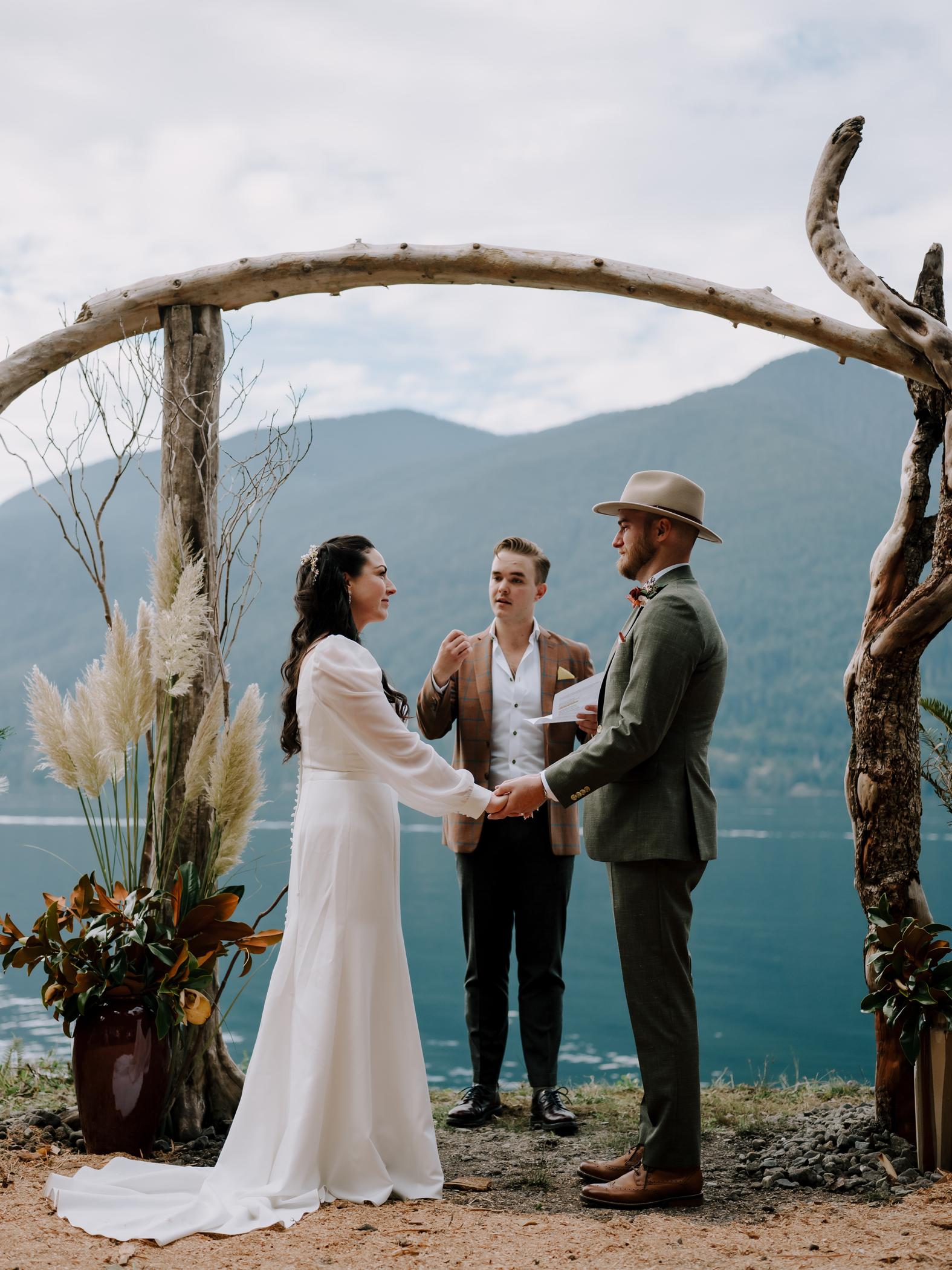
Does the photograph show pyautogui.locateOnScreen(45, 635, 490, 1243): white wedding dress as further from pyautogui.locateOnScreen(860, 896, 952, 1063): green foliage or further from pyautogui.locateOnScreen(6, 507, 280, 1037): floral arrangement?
pyautogui.locateOnScreen(860, 896, 952, 1063): green foliage

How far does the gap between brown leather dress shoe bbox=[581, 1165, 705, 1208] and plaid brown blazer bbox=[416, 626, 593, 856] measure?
3.79 ft

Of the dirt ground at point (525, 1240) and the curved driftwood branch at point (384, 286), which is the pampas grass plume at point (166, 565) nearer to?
the curved driftwood branch at point (384, 286)

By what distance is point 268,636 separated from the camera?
86.9m

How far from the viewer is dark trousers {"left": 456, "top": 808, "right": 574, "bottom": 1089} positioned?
4156 mm

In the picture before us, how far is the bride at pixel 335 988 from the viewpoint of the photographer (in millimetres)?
3174

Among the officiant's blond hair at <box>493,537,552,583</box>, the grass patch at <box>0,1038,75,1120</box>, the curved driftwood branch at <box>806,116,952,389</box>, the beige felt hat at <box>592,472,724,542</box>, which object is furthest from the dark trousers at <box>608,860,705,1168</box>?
the grass patch at <box>0,1038,75,1120</box>

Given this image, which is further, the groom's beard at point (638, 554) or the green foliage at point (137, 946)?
the green foliage at point (137, 946)

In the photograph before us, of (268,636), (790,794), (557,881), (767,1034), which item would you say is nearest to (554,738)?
(557,881)

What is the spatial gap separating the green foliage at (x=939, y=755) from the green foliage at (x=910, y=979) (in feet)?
1.72

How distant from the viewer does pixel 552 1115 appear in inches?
163

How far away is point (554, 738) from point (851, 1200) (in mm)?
1725

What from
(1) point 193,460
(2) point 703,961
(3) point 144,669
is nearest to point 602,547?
(2) point 703,961

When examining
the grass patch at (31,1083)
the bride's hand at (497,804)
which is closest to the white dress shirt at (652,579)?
the bride's hand at (497,804)

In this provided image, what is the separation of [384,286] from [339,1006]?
251 cm
